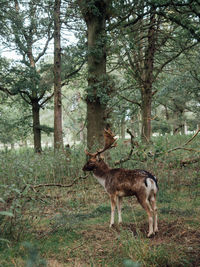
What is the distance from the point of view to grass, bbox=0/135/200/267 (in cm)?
369

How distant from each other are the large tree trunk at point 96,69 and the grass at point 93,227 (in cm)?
228

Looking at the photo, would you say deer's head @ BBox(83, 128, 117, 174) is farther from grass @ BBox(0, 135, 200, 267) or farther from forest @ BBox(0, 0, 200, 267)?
grass @ BBox(0, 135, 200, 267)

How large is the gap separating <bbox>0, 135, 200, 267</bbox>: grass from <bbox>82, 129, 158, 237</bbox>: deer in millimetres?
322

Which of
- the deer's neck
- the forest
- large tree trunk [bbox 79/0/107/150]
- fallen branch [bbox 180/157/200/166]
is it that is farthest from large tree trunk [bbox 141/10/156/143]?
the deer's neck

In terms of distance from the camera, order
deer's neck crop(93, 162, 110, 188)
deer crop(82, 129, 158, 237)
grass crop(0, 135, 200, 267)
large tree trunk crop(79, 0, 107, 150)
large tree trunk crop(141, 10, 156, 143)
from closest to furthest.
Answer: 1. grass crop(0, 135, 200, 267)
2. deer crop(82, 129, 158, 237)
3. deer's neck crop(93, 162, 110, 188)
4. large tree trunk crop(79, 0, 107, 150)
5. large tree trunk crop(141, 10, 156, 143)

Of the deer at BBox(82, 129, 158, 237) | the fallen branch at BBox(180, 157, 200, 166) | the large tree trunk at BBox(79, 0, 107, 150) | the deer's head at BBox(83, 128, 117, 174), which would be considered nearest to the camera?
the deer at BBox(82, 129, 158, 237)

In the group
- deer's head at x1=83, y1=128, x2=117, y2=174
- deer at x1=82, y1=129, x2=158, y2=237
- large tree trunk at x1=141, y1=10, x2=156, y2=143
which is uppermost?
large tree trunk at x1=141, y1=10, x2=156, y2=143

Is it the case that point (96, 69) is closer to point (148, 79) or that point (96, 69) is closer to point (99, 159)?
point (148, 79)

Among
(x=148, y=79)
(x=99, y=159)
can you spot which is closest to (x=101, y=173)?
(x=99, y=159)

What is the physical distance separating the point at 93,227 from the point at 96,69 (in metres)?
6.65

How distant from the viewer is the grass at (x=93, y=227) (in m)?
3.69

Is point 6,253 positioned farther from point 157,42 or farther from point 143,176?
point 157,42

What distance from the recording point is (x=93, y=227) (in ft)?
17.9

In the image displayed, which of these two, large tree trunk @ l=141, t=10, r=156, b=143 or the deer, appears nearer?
the deer
